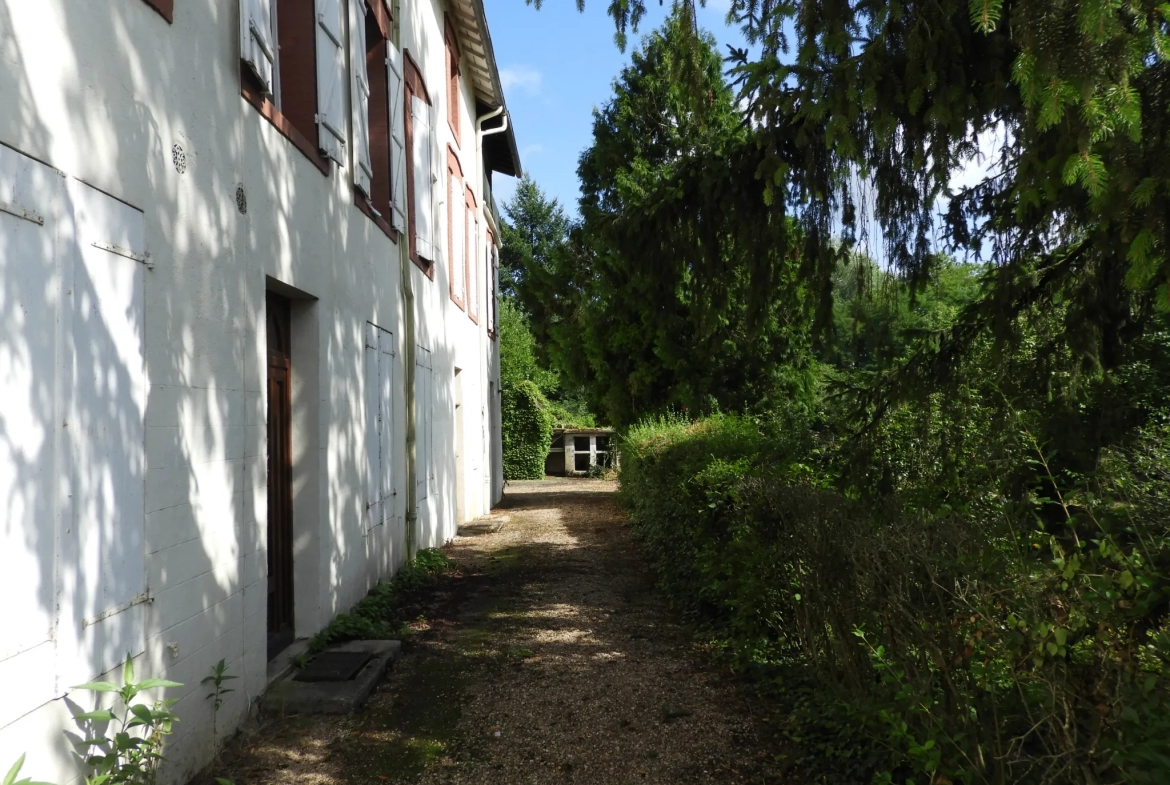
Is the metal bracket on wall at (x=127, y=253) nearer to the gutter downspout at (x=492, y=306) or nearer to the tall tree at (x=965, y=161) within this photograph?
the tall tree at (x=965, y=161)

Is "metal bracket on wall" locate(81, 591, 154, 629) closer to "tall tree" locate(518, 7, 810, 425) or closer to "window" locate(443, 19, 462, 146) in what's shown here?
"window" locate(443, 19, 462, 146)

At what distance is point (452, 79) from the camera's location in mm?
13430

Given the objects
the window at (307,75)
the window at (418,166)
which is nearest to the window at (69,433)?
the window at (307,75)

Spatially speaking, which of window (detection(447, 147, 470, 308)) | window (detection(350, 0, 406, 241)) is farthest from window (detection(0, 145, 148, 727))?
window (detection(447, 147, 470, 308))

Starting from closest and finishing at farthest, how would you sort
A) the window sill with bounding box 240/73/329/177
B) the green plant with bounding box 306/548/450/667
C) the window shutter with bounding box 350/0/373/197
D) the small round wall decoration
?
the small round wall decoration < the window sill with bounding box 240/73/329/177 < the green plant with bounding box 306/548/450/667 < the window shutter with bounding box 350/0/373/197

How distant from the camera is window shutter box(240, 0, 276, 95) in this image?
4.79m

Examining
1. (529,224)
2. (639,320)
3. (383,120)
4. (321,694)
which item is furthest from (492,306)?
(529,224)

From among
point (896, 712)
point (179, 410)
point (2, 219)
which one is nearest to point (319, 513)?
point (179, 410)

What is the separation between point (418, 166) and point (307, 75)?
376 centimetres

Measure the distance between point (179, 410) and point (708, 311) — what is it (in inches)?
133

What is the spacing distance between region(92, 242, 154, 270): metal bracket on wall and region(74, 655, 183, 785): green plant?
153 cm

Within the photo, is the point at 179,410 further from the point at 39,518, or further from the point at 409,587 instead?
the point at 409,587

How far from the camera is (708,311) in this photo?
606 cm

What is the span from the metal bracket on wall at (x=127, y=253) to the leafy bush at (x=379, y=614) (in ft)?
10.1
